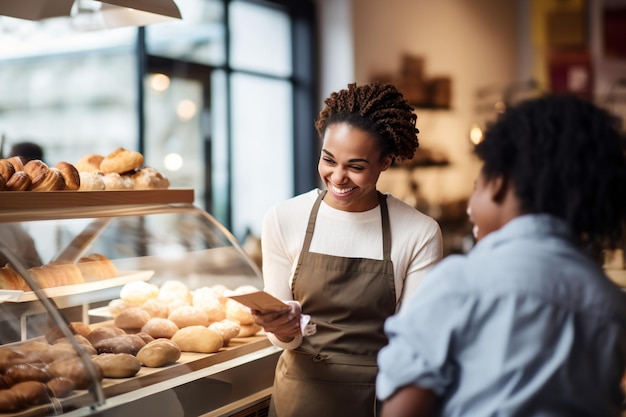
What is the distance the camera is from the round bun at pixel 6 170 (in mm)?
1893

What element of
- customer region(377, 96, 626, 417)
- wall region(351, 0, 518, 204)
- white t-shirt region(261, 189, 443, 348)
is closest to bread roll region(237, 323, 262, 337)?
white t-shirt region(261, 189, 443, 348)

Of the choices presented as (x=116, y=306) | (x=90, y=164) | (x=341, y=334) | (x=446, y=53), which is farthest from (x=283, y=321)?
(x=446, y=53)

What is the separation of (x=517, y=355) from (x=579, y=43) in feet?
24.1

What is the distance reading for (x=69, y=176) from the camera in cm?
205

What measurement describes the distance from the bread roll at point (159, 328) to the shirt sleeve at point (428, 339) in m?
1.18

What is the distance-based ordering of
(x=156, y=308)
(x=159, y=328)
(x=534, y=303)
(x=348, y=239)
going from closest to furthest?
(x=534, y=303) → (x=348, y=239) → (x=159, y=328) → (x=156, y=308)

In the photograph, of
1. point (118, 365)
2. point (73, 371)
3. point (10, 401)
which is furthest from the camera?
point (118, 365)

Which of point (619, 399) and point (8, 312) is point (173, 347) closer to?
point (8, 312)

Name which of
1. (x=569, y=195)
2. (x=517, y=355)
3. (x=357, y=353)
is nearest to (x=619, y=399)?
(x=517, y=355)

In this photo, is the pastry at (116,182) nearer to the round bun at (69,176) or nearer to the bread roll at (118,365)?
the round bun at (69,176)

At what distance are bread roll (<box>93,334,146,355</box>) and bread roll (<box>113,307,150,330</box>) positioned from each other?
128 mm

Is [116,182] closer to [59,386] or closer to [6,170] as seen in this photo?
[6,170]

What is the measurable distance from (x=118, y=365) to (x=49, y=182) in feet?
1.75

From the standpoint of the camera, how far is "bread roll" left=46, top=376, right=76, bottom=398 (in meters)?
1.69
